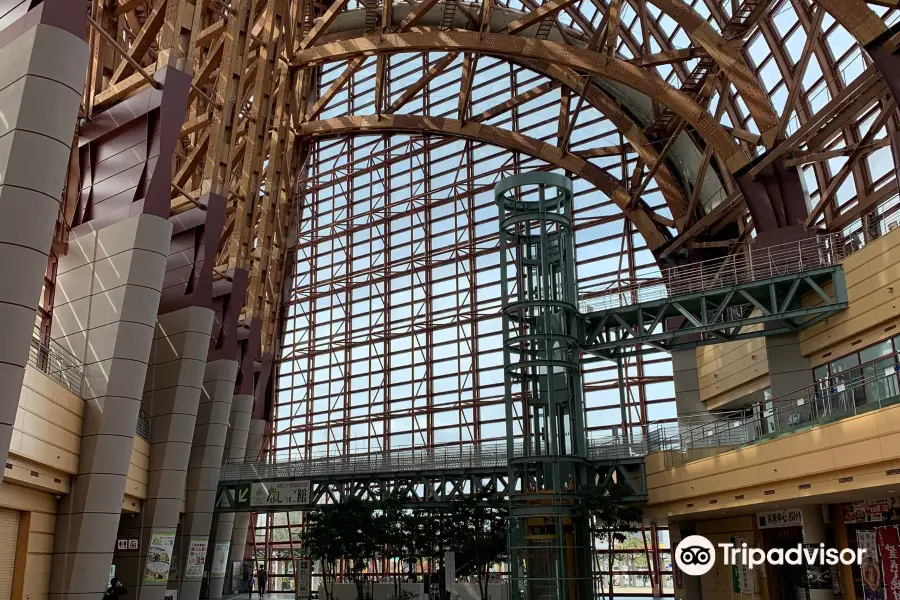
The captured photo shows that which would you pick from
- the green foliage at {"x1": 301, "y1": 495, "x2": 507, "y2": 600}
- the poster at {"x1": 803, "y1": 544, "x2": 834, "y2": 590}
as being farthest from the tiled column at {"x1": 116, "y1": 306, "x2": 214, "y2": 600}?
the poster at {"x1": 803, "y1": 544, "x2": 834, "y2": 590}

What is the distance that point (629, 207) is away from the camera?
158 ft

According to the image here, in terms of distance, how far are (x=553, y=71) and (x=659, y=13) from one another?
6.78 m

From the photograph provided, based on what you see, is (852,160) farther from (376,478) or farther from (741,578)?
(376,478)

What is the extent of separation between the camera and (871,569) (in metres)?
23.8

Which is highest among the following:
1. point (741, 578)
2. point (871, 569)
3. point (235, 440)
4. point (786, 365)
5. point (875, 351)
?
point (786, 365)

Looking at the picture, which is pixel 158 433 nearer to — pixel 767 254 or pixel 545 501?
pixel 545 501

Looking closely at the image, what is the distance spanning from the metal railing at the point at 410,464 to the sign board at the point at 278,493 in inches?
20.4

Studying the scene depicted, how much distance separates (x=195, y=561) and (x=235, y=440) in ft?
35.8

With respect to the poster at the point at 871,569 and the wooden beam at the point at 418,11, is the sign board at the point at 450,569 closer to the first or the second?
the poster at the point at 871,569

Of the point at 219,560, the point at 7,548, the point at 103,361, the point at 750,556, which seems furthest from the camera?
the point at 219,560

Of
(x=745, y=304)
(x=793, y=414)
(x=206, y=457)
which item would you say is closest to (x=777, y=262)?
(x=745, y=304)

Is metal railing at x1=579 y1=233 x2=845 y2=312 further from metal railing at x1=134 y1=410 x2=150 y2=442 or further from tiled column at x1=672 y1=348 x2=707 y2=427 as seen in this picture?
metal railing at x1=134 y1=410 x2=150 y2=442

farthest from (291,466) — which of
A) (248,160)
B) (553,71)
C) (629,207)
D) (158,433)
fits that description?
(553,71)

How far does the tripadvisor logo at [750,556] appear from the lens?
25.1 meters
